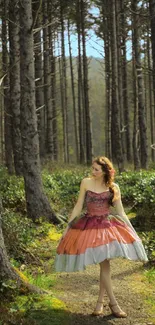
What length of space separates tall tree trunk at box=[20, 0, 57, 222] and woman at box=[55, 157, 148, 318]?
4.67m

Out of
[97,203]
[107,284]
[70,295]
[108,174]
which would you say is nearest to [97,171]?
[108,174]

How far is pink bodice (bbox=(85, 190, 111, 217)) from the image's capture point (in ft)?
18.0

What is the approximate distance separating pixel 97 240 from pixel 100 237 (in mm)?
54

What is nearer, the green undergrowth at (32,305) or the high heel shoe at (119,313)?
the green undergrowth at (32,305)

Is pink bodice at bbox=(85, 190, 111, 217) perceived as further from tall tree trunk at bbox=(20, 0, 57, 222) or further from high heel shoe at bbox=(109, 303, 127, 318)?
tall tree trunk at bbox=(20, 0, 57, 222)

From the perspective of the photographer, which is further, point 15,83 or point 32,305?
point 15,83

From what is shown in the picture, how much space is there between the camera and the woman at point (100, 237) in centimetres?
508

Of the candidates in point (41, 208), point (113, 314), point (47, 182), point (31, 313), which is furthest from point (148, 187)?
point (31, 313)

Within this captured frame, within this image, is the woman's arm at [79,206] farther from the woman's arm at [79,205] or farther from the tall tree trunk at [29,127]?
the tall tree trunk at [29,127]

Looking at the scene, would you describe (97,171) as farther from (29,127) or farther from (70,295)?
(29,127)

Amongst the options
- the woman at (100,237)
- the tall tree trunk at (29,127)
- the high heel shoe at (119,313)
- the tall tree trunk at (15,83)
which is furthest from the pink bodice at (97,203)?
the tall tree trunk at (15,83)

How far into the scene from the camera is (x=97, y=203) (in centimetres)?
552

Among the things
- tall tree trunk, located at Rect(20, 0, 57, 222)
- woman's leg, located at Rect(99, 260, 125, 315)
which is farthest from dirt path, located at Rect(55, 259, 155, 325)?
tall tree trunk, located at Rect(20, 0, 57, 222)

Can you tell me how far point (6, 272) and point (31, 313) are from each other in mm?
550
